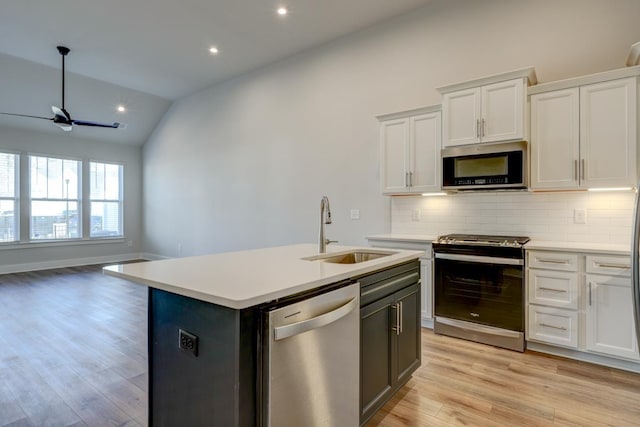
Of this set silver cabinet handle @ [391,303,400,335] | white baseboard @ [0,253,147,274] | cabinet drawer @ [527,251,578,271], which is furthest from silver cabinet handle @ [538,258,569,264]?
white baseboard @ [0,253,147,274]

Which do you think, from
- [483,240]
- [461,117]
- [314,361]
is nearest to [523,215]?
[483,240]

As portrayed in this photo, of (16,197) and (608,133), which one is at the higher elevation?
(608,133)

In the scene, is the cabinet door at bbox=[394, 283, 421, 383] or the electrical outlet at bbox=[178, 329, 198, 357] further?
the cabinet door at bbox=[394, 283, 421, 383]

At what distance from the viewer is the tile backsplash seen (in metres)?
2.98

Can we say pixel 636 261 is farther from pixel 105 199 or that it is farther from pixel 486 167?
pixel 105 199

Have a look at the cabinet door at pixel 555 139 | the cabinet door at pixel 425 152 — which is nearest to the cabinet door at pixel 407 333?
the cabinet door at pixel 425 152

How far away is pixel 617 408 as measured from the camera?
2.13 metres

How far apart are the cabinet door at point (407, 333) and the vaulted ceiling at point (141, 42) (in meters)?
3.39

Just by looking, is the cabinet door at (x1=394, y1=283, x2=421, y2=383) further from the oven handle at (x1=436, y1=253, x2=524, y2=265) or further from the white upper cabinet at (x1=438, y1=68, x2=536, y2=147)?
the white upper cabinet at (x1=438, y1=68, x2=536, y2=147)

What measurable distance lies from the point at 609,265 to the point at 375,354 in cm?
207

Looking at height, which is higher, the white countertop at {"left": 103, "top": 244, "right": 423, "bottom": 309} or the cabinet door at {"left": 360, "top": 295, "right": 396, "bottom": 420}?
the white countertop at {"left": 103, "top": 244, "right": 423, "bottom": 309}

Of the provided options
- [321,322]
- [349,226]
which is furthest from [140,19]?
[321,322]

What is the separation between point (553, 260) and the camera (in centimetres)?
284

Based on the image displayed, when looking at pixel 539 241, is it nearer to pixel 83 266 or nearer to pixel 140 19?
pixel 140 19
